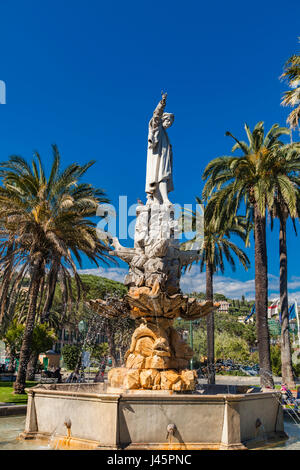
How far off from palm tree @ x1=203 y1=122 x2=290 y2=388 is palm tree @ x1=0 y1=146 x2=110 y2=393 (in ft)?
21.6

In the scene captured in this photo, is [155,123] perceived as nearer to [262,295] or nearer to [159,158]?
[159,158]

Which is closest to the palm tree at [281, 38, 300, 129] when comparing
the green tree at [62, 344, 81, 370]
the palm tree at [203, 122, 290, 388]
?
the palm tree at [203, 122, 290, 388]

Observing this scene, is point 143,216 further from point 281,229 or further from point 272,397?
point 281,229

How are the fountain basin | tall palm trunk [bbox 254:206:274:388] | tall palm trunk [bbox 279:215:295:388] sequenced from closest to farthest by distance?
1. the fountain basin
2. tall palm trunk [bbox 254:206:274:388]
3. tall palm trunk [bbox 279:215:295:388]

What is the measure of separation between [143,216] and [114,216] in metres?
8.52

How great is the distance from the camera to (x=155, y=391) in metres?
8.64

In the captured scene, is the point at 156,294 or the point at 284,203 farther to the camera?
the point at 284,203

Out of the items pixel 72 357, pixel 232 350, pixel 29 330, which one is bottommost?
pixel 232 350

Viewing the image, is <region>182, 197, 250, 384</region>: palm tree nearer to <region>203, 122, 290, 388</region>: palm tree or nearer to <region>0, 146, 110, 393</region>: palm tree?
<region>203, 122, 290, 388</region>: palm tree

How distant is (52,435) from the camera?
800 cm

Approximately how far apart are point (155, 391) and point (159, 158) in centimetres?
635

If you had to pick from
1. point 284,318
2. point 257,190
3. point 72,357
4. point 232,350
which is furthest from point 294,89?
point 232,350

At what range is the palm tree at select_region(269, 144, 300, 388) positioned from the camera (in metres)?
18.6
